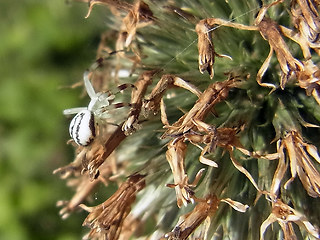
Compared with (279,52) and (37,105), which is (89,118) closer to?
(279,52)

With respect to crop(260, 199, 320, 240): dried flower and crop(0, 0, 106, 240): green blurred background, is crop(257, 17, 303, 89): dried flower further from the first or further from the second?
crop(0, 0, 106, 240): green blurred background

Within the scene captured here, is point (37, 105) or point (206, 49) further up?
point (206, 49)

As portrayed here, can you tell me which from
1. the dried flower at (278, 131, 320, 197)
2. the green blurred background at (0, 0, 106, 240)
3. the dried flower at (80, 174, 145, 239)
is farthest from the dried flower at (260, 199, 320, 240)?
the green blurred background at (0, 0, 106, 240)

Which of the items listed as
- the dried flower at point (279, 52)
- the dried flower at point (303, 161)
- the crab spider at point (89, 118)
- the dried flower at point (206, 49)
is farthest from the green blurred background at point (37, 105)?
the dried flower at point (303, 161)

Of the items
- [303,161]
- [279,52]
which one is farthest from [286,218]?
[279,52]

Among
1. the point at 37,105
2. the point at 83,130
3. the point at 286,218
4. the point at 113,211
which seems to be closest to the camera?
the point at 286,218
